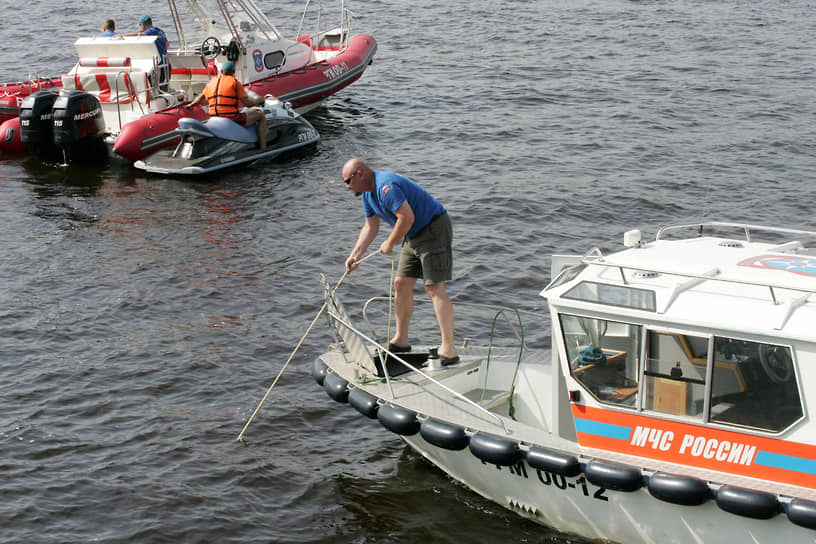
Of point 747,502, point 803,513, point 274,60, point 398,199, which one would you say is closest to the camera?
point 803,513

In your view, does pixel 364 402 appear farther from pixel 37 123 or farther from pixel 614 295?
pixel 37 123

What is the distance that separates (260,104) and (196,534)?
34.3 feet

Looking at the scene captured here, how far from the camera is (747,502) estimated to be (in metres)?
5.68

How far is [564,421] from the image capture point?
6785 millimetres

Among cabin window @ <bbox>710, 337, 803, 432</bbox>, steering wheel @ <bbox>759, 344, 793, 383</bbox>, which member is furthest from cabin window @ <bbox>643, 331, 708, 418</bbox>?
steering wheel @ <bbox>759, 344, 793, 383</bbox>

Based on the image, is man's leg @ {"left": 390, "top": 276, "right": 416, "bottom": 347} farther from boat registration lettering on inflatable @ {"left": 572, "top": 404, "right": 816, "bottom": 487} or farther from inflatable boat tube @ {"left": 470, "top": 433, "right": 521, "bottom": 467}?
boat registration lettering on inflatable @ {"left": 572, "top": 404, "right": 816, "bottom": 487}

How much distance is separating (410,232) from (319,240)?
18.1 feet

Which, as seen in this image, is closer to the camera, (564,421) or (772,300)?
(772,300)

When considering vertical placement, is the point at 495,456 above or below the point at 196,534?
above

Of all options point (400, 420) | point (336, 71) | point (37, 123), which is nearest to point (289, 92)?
point (336, 71)

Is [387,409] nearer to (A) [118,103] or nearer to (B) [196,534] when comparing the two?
(B) [196,534]

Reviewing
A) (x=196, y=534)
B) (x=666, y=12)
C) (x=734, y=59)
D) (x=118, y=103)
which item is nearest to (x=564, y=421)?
(x=196, y=534)

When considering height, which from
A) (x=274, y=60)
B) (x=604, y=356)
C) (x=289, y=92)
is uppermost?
(x=274, y=60)

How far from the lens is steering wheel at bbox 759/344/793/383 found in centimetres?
570
